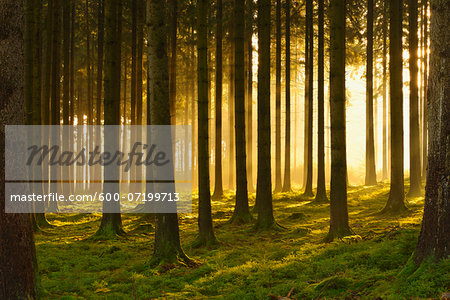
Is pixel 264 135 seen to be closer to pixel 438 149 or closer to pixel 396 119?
pixel 396 119

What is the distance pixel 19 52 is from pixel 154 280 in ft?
16.9

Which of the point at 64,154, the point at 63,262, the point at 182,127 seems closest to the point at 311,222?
the point at 63,262

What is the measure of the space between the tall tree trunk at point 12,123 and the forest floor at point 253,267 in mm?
1615

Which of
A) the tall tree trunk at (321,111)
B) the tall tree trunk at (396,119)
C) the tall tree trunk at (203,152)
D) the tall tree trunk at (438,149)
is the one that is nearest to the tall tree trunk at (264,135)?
the tall tree trunk at (203,152)

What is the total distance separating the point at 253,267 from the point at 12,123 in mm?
5785

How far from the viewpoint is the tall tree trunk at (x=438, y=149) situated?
6.42m

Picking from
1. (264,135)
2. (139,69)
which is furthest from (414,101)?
(139,69)

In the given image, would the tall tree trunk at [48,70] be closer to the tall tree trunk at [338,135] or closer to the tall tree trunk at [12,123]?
the tall tree trunk at [338,135]

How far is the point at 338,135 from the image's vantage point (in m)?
11.1

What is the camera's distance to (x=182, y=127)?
45875mm

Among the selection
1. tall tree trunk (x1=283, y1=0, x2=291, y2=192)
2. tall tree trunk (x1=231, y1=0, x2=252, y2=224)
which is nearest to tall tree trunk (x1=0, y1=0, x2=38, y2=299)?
tall tree trunk (x1=231, y1=0, x2=252, y2=224)

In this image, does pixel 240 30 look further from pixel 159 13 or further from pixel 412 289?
pixel 412 289

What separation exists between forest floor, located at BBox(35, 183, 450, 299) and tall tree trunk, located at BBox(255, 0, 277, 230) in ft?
2.12

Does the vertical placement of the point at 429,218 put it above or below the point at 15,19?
below
